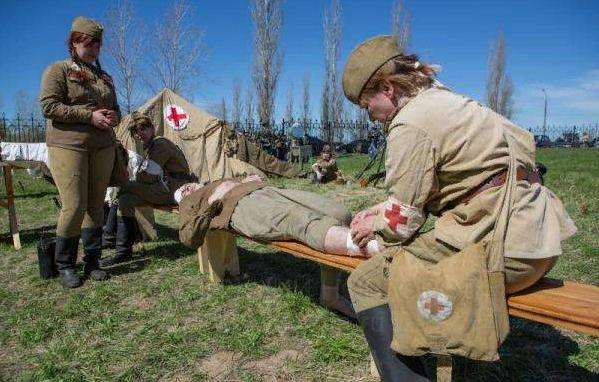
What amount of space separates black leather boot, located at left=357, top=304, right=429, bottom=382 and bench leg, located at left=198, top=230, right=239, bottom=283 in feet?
6.39

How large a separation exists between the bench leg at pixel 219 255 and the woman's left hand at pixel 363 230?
169cm

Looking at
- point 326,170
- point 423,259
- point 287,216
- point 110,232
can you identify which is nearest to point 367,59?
point 423,259

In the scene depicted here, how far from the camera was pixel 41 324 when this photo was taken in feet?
9.36

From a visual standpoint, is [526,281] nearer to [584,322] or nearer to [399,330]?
[584,322]

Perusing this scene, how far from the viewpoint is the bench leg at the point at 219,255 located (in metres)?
3.48

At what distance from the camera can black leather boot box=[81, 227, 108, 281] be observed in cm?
364

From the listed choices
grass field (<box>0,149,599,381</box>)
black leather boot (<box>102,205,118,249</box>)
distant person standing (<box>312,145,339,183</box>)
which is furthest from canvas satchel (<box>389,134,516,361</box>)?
distant person standing (<box>312,145,339,183</box>)

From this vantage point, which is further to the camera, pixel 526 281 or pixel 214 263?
pixel 214 263

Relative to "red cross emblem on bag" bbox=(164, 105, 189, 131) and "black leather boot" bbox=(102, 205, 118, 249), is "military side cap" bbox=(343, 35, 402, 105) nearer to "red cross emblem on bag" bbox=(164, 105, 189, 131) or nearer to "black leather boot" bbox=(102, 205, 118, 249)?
"black leather boot" bbox=(102, 205, 118, 249)

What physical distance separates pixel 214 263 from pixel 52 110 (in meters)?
1.64

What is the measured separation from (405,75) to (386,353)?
1.07 metres

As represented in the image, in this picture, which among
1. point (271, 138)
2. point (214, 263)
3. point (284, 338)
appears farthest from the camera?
point (271, 138)

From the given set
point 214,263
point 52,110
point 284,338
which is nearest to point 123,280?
point 214,263

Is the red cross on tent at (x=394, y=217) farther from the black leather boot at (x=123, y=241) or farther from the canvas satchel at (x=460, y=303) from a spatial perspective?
the black leather boot at (x=123, y=241)
